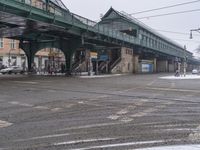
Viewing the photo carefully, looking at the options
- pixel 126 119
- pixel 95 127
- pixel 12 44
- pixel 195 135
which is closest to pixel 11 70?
pixel 12 44

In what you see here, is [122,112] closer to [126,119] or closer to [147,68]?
[126,119]

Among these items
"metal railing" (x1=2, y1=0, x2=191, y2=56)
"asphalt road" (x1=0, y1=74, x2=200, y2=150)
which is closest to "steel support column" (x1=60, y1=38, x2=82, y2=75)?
"metal railing" (x1=2, y1=0, x2=191, y2=56)

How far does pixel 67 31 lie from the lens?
146 ft

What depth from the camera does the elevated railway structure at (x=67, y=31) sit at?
35431 millimetres

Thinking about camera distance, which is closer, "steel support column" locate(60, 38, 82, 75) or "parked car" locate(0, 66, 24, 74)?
"steel support column" locate(60, 38, 82, 75)

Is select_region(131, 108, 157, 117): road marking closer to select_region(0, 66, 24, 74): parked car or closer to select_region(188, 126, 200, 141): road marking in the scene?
select_region(188, 126, 200, 141): road marking

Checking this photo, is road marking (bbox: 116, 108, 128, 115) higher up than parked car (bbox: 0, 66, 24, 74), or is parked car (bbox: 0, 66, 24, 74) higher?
parked car (bbox: 0, 66, 24, 74)

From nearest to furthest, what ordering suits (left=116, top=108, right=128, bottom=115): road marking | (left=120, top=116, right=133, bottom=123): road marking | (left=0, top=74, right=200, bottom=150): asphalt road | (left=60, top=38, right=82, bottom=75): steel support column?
(left=0, top=74, right=200, bottom=150): asphalt road → (left=120, top=116, right=133, bottom=123): road marking → (left=116, top=108, right=128, bottom=115): road marking → (left=60, top=38, right=82, bottom=75): steel support column

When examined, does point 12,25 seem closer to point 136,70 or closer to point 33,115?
point 33,115

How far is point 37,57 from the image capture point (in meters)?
85.6

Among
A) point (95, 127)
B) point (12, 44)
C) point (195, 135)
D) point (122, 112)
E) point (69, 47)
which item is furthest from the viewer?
point (12, 44)

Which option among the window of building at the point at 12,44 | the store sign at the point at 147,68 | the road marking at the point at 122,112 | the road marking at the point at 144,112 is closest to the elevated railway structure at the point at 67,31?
the store sign at the point at 147,68

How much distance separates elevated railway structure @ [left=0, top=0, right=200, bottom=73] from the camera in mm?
35431

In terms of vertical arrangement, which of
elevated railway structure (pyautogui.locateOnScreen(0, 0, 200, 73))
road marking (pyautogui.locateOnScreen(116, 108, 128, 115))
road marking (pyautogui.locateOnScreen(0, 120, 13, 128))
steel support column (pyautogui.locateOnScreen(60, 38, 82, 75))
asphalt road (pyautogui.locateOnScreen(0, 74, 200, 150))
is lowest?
road marking (pyautogui.locateOnScreen(0, 120, 13, 128))
